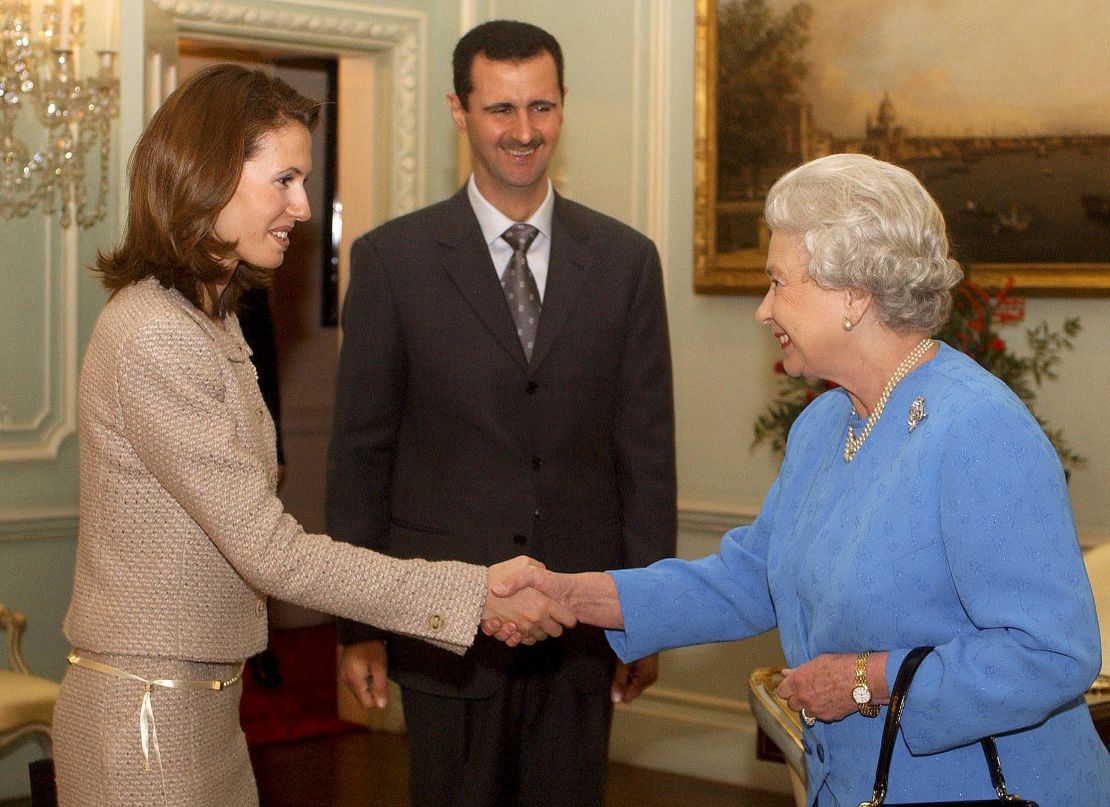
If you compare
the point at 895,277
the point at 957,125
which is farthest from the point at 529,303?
the point at 957,125

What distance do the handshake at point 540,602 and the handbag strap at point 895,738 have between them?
0.69 m

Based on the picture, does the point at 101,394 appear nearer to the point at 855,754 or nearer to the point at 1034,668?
the point at 855,754

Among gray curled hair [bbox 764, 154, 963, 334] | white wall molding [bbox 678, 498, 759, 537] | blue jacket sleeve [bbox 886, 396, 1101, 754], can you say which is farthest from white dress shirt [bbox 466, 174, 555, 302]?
white wall molding [bbox 678, 498, 759, 537]

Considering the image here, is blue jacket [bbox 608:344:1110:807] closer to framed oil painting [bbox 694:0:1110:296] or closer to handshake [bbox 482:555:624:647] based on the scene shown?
handshake [bbox 482:555:624:647]

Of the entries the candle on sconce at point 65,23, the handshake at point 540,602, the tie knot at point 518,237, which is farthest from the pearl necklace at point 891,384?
the candle on sconce at point 65,23

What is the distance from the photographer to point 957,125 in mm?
4555

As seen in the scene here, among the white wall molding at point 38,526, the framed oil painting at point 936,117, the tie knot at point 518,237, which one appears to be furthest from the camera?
Result: the white wall molding at point 38,526

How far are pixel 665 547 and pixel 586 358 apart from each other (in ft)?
1.48

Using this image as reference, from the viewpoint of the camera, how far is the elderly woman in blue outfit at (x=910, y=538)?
1.92m

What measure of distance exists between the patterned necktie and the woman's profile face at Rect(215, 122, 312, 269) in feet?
2.99

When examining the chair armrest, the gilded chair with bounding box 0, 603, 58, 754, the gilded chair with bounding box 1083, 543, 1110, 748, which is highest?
the gilded chair with bounding box 1083, 543, 1110, 748

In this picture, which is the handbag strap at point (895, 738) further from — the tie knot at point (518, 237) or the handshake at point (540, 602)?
the tie knot at point (518, 237)

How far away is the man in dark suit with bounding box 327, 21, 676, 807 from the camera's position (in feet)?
9.98

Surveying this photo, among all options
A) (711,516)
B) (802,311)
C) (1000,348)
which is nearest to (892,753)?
(802,311)
